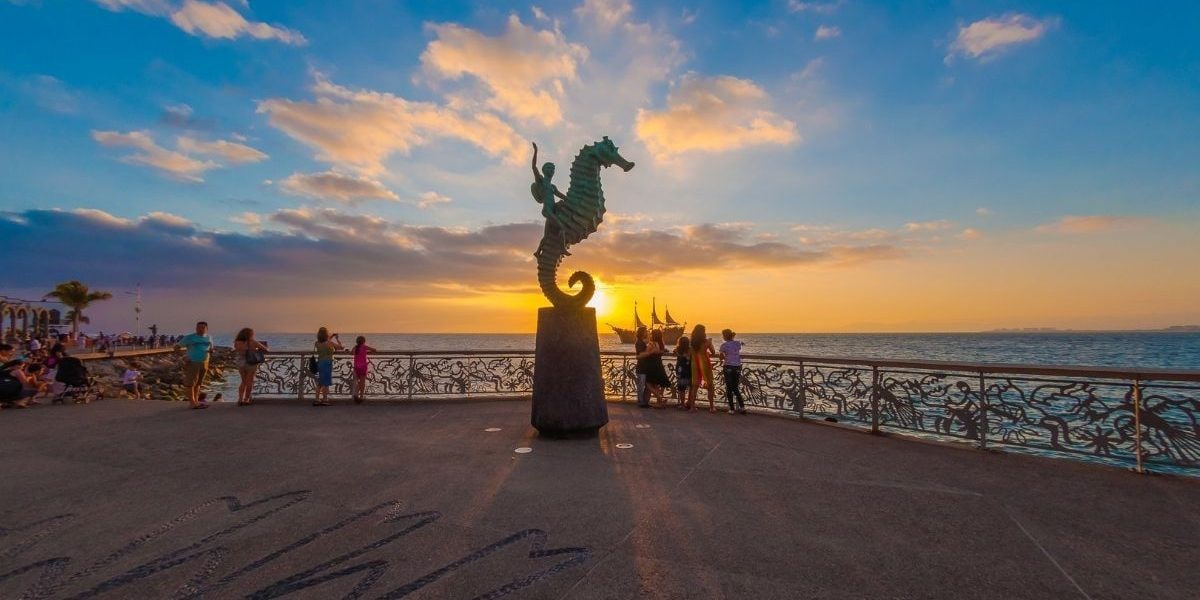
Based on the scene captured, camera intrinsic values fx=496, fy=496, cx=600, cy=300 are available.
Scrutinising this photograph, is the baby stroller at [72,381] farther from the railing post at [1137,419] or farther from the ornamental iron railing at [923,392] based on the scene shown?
the railing post at [1137,419]

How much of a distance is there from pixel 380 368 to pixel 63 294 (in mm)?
70554

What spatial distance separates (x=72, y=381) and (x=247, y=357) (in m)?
5.37

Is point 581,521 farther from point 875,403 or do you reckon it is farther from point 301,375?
point 301,375

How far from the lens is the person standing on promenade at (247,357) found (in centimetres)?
1141

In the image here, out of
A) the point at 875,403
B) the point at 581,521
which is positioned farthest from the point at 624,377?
the point at 581,521

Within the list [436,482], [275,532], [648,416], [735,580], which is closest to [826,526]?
[735,580]

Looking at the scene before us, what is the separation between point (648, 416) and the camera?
33.6 feet

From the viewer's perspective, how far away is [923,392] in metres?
8.23

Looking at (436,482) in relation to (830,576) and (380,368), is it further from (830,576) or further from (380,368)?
(380,368)

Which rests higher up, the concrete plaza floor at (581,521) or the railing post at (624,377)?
the railing post at (624,377)

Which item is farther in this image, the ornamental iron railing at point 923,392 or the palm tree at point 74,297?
the palm tree at point 74,297

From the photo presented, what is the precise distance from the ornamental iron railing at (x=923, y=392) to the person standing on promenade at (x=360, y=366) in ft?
1.76

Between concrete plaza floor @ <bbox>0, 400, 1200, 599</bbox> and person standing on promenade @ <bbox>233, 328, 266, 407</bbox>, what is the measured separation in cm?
363

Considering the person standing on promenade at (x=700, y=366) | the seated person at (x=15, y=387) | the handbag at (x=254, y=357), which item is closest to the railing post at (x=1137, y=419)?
the person standing on promenade at (x=700, y=366)
